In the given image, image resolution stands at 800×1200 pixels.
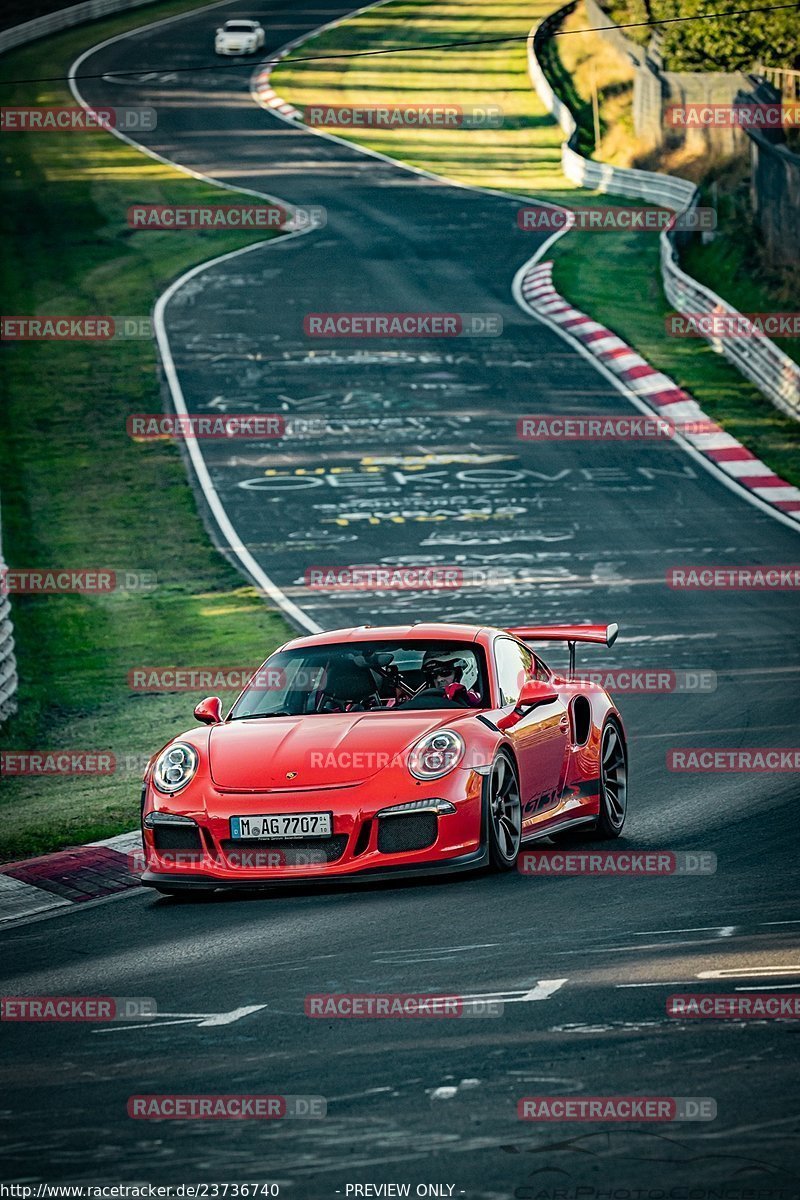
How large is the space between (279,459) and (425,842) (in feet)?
61.1

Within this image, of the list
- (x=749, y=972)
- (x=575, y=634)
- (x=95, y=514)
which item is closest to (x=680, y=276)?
(x=95, y=514)

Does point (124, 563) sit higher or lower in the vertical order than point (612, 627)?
lower

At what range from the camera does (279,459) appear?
2753cm

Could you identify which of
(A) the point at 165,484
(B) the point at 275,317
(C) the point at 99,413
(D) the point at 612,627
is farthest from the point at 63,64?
(D) the point at 612,627

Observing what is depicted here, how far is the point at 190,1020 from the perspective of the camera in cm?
692

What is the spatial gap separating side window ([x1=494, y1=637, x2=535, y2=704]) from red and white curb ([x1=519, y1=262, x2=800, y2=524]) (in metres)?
12.5

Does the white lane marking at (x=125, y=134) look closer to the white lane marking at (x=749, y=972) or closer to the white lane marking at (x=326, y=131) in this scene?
the white lane marking at (x=326, y=131)

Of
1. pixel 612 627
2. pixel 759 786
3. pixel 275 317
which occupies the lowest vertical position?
pixel 275 317

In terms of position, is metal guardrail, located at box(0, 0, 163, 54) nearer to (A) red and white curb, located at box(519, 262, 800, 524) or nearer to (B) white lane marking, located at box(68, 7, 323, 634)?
(B) white lane marking, located at box(68, 7, 323, 634)

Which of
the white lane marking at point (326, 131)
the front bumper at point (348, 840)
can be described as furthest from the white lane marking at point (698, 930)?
the white lane marking at point (326, 131)

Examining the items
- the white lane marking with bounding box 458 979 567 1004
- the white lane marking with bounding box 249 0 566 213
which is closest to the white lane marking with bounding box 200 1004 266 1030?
the white lane marking with bounding box 458 979 567 1004

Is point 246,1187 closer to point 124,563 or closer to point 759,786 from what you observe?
point 759,786

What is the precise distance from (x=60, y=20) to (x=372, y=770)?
68.7m

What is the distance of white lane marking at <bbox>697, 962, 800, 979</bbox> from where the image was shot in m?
7.05
